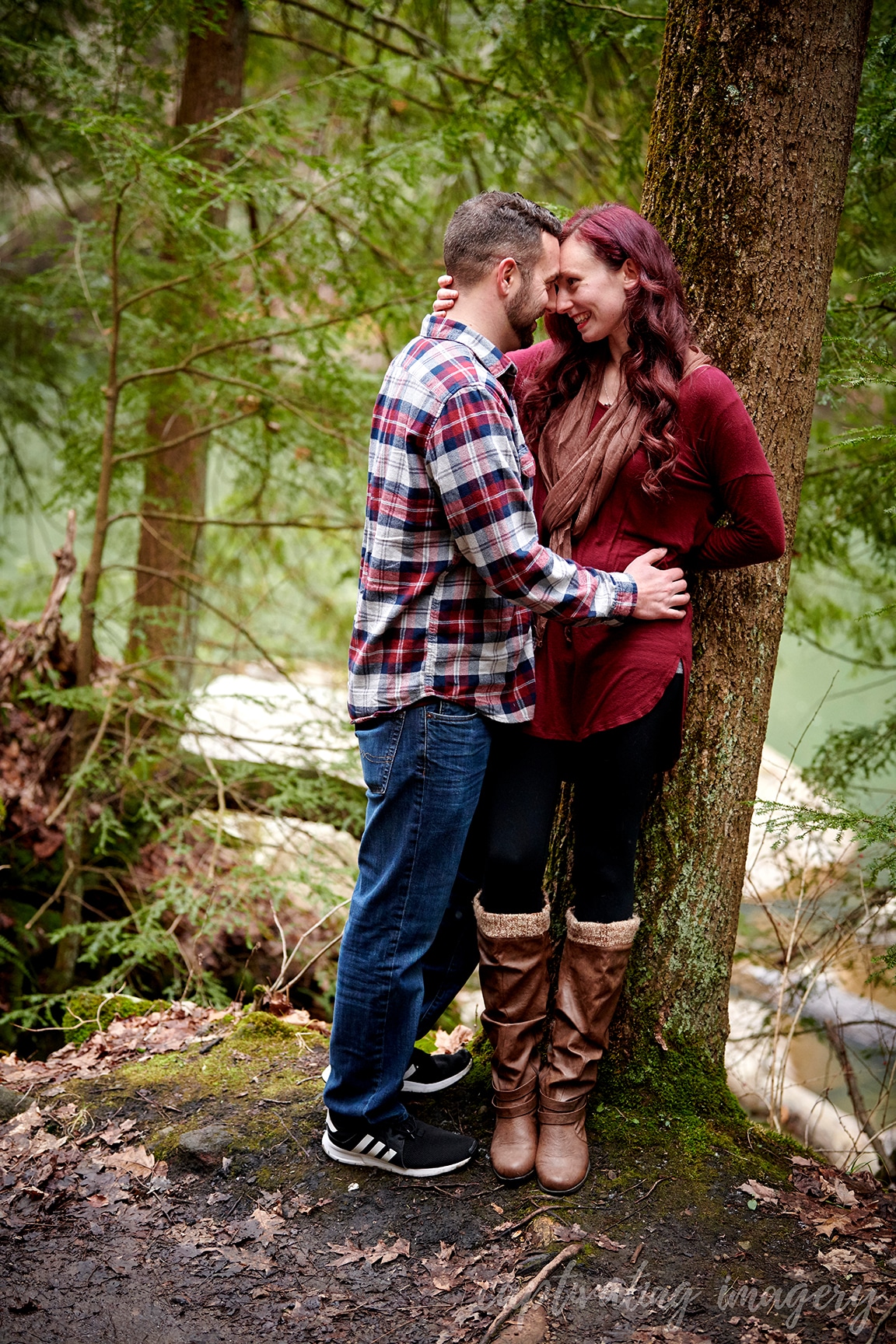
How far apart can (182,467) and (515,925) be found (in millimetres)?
4049

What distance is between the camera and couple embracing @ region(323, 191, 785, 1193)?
2.02m

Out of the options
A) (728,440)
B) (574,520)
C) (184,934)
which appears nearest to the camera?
(728,440)

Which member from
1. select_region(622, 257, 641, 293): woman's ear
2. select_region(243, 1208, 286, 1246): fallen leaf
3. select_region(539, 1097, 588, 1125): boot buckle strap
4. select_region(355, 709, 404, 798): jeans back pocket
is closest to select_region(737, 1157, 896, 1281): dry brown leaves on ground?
select_region(539, 1097, 588, 1125): boot buckle strap

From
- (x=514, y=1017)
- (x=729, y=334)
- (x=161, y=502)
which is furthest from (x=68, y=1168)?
(x=161, y=502)

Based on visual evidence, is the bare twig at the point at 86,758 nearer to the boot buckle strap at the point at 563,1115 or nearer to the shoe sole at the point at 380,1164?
the shoe sole at the point at 380,1164

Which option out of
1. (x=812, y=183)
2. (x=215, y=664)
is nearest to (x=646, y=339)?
(x=812, y=183)

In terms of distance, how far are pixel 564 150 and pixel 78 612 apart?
3286mm

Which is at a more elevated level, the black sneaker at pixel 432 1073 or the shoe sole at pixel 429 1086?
the black sneaker at pixel 432 1073

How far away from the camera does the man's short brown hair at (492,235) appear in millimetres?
2027

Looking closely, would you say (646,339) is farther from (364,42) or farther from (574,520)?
(364,42)

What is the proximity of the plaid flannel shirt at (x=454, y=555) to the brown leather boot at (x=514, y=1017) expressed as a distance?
528mm

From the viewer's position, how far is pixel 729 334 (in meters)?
2.33

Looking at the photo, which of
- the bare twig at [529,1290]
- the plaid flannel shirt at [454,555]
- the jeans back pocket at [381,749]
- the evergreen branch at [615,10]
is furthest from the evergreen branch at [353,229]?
the bare twig at [529,1290]

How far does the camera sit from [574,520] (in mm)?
A: 2176
